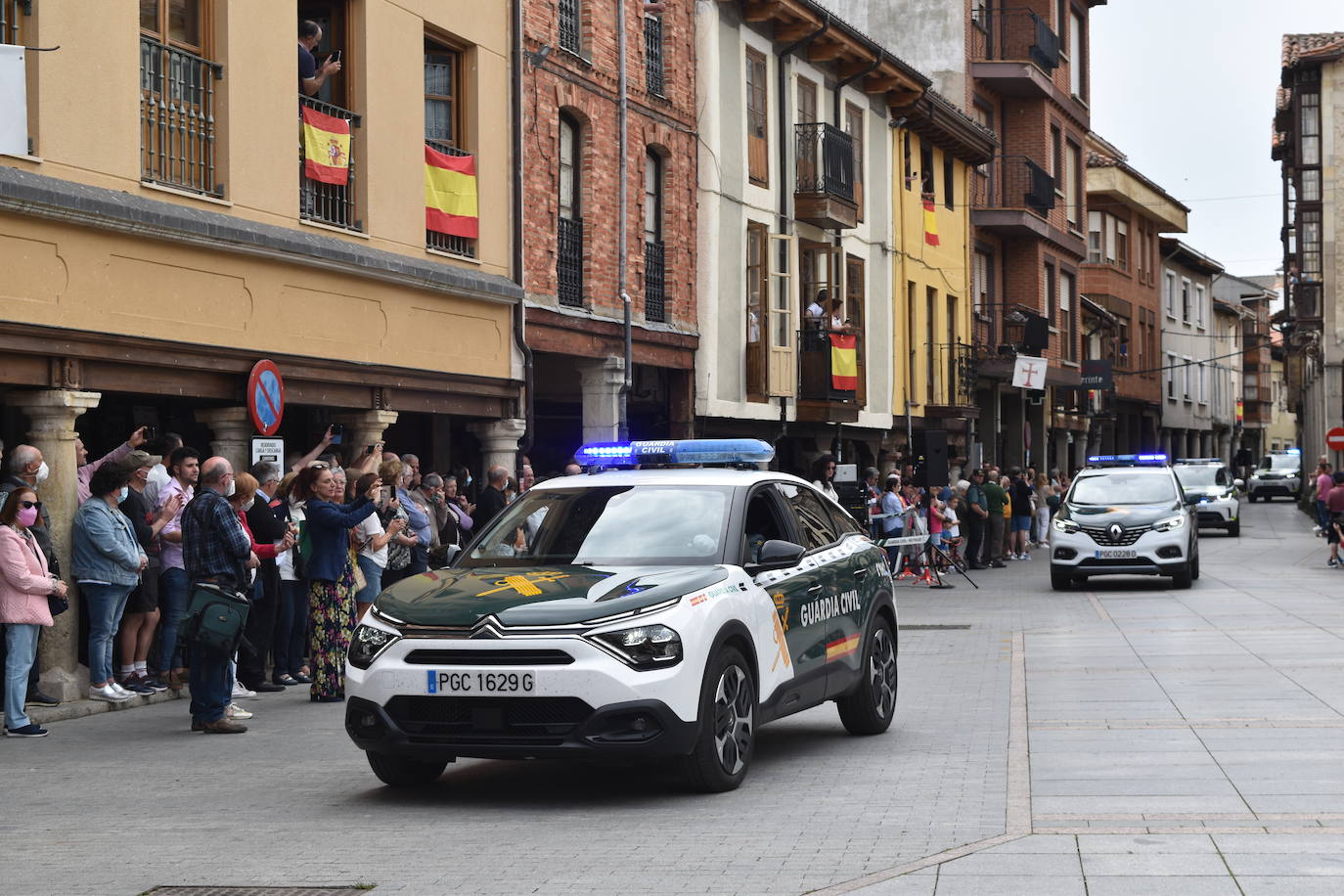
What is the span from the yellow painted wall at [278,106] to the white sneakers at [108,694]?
3917 millimetres

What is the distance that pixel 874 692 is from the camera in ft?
38.6

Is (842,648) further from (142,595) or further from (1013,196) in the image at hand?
(1013,196)

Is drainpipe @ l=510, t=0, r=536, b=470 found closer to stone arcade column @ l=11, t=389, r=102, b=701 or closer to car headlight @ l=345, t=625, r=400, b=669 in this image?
stone arcade column @ l=11, t=389, r=102, b=701

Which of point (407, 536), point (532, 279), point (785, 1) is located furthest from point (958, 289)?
point (407, 536)

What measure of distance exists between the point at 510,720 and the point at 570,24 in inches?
669

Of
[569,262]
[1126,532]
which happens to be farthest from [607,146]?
[1126,532]

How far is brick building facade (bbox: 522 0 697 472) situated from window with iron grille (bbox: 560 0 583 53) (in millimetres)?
22

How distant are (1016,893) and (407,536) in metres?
9.97

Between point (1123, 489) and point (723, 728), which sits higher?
point (1123, 489)

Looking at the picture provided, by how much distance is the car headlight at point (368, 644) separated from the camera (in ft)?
30.4

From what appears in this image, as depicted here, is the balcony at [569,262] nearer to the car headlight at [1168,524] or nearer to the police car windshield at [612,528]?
the car headlight at [1168,524]

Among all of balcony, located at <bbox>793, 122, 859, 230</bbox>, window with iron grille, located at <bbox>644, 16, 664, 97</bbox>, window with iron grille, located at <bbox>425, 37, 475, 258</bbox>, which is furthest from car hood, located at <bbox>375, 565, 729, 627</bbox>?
balcony, located at <bbox>793, 122, 859, 230</bbox>

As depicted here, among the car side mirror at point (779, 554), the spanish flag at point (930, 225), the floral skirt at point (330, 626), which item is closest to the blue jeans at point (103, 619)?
the floral skirt at point (330, 626)

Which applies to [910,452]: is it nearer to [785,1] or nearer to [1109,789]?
[785,1]
